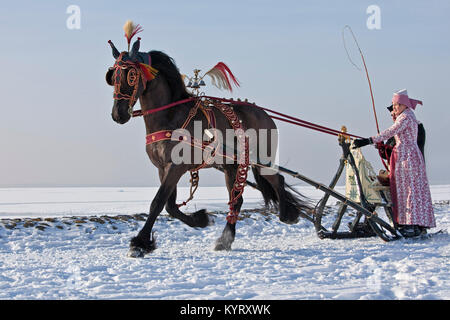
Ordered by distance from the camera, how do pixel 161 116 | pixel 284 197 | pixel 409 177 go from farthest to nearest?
pixel 284 197 → pixel 409 177 → pixel 161 116

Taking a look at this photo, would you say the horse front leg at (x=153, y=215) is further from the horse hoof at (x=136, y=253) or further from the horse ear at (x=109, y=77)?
the horse ear at (x=109, y=77)

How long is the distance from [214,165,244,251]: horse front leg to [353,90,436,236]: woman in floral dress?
6.41ft

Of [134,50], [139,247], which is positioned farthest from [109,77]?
[139,247]

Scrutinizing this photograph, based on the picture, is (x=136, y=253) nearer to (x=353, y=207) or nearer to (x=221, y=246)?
(x=221, y=246)

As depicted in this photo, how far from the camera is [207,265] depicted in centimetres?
489

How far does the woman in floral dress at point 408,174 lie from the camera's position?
6.29 m

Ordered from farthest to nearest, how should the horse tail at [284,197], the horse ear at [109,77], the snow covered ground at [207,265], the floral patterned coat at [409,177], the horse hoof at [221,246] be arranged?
1. the horse tail at [284,197]
2. the floral patterned coat at [409,177]
3. the horse hoof at [221,246]
4. the horse ear at [109,77]
5. the snow covered ground at [207,265]

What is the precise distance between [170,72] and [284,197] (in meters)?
2.31

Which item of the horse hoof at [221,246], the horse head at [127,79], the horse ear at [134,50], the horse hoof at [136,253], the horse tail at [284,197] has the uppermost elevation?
the horse ear at [134,50]

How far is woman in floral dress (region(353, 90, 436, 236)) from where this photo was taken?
629 cm

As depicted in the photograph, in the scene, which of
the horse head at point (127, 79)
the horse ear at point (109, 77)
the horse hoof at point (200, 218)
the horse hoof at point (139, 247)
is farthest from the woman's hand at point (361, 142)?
the horse ear at point (109, 77)

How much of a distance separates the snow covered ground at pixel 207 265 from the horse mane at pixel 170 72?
74.0 inches

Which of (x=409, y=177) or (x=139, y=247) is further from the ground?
(x=409, y=177)
